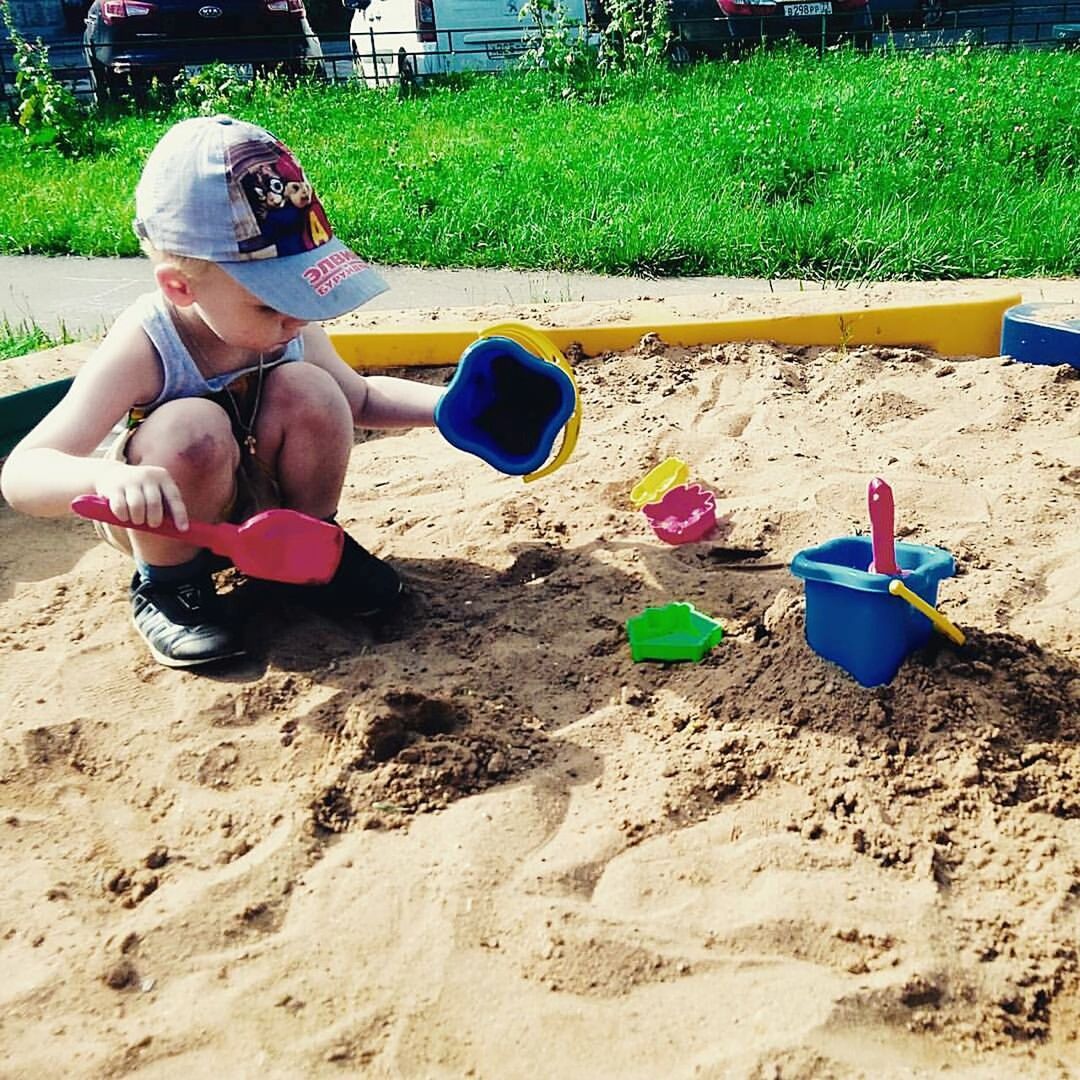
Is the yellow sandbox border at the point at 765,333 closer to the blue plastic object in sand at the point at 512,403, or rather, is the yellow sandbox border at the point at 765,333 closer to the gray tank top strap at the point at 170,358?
the blue plastic object in sand at the point at 512,403

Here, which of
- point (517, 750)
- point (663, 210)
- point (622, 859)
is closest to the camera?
point (622, 859)

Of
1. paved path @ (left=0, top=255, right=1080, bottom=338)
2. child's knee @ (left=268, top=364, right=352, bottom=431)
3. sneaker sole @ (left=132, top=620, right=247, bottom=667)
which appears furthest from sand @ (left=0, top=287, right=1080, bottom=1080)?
paved path @ (left=0, top=255, right=1080, bottom=338)

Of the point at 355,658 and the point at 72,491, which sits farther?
the point at 355,658

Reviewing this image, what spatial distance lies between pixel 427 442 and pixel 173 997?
1739 mm

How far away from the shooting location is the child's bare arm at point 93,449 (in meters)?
1.67

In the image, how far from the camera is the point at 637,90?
8.02m

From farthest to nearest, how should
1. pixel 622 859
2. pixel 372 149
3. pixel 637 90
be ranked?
pixel 637 90, pixel 372 149, pixel 622 859

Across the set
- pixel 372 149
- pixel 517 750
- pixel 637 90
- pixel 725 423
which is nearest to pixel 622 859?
pixel 517 750

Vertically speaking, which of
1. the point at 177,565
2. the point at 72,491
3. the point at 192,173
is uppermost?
the point at 192,173

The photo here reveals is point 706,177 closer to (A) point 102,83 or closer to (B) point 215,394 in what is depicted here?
(B) point 215,394

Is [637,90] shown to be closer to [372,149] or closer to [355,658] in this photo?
[372,149]

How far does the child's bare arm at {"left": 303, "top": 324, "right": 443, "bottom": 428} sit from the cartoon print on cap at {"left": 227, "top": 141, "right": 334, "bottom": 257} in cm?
42

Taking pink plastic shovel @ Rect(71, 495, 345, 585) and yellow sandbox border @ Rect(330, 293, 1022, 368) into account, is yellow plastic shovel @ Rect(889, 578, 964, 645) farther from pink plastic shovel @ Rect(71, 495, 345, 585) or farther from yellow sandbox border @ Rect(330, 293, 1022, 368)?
Result: yellow sandbox border @ Rect(330, 293, 1022, 368)

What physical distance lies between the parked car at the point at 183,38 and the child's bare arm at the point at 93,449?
835cm
